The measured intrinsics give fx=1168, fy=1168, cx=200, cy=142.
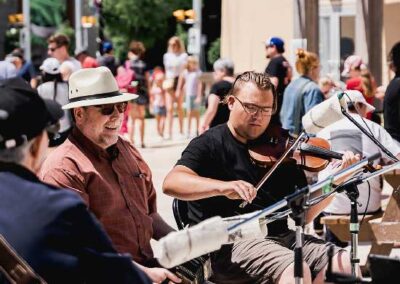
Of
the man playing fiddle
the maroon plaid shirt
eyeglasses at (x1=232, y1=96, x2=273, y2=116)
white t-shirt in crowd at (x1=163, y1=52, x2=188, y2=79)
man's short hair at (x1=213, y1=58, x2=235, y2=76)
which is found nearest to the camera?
the maroon plaid shirt

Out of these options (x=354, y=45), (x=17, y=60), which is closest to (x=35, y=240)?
(x=17, y=60)

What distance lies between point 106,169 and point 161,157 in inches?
491

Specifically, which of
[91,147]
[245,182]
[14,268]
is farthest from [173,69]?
[14,268]

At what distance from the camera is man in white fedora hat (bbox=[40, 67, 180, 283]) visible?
5.32 m

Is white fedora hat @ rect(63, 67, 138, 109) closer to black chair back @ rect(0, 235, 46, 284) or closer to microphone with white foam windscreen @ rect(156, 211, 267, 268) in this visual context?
microphone with white foam windscreen @ rect(156, 211, 267, 268)

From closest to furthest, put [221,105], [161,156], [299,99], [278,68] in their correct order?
[299,99], [221,105], [278,68], [161,156]

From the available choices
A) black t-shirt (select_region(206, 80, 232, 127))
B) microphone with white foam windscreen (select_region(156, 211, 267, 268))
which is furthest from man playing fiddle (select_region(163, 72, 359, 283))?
black t-shirt (select_region(206, 80, 232, 127))

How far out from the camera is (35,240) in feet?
11.7

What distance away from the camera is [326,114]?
6.66 m

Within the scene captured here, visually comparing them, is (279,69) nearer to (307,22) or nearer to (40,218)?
(307,22)

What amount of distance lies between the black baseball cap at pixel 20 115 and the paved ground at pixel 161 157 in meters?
7.62

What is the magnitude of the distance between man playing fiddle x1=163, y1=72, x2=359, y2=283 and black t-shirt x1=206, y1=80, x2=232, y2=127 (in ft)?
18.0

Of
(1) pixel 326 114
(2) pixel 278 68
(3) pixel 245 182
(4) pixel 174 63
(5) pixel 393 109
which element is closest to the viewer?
(3) pixel 245 182

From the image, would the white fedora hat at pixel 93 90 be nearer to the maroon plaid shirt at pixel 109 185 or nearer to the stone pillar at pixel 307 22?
the maroon plaid shirt at pixel 109 185
